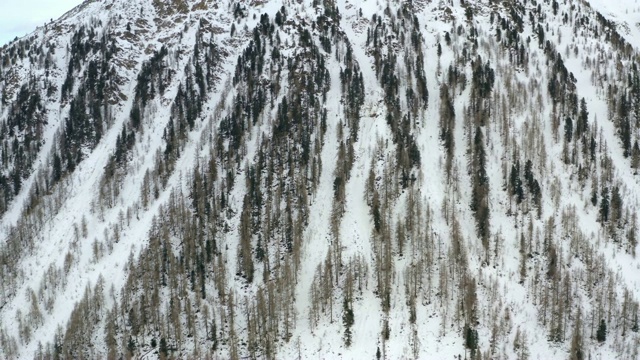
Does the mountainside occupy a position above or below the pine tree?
above

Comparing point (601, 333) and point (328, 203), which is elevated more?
point (328, 203)

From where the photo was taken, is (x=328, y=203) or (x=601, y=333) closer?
(x=601, y=333)

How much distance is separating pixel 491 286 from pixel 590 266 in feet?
73.7

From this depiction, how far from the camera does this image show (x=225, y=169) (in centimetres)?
14925

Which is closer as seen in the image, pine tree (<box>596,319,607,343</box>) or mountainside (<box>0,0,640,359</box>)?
pine tree (<box>596,319,607,343</box>)

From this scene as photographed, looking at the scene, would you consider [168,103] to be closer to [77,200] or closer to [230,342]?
[77,200]

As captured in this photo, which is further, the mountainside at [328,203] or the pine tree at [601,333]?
the mountainside at [328,203]

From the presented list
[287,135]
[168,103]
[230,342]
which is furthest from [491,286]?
[168,103]

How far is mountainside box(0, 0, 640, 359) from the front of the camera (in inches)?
4065

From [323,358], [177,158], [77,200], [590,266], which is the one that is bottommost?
[323,358]

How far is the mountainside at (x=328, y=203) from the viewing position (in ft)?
339

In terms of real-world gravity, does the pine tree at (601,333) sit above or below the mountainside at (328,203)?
below

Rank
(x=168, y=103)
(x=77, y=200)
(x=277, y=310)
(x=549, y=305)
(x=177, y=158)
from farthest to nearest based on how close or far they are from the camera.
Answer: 1. (x=168, y=103)
2. (x=177, y=158)
3. (x=77, y=200)
4. (x=277, y=310)
5. (x=549, y=305)

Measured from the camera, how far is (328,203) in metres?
135
